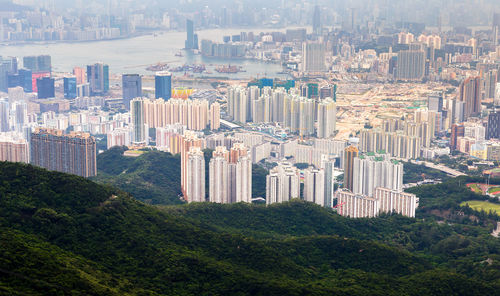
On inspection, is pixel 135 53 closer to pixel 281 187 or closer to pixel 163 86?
pixel 163 86

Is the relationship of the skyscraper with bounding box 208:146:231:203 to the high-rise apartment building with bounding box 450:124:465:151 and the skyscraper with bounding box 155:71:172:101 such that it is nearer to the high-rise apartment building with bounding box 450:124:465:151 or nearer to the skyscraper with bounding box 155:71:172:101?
the high-rise apartment building with bounding box 450:124:465:151

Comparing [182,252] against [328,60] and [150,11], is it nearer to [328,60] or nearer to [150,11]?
[328,60]

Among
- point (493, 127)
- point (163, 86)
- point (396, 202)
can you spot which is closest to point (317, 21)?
point (163, 86)

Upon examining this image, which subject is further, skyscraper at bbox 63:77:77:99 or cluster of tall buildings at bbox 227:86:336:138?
skyscraper at bbox 63:77:77:99

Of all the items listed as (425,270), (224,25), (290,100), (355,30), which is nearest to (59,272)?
(425,270)

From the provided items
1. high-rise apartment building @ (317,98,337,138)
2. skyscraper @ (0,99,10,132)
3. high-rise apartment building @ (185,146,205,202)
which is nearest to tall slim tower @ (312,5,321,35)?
high-rise apartment building @ (317,98,337,138)

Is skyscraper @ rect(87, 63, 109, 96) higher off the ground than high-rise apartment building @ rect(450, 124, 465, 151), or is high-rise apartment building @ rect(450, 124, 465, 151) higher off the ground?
skyscraper @ rect(87, 63, 109, 96)
